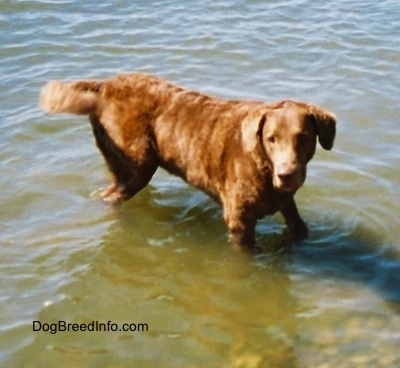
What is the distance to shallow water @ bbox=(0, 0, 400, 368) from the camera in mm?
4773

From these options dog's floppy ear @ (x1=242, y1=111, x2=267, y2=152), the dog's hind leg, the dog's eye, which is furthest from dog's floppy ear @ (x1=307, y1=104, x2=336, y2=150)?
the dog's hind leg

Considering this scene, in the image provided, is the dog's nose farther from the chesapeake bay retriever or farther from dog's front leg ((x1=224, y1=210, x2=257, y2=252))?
dog's front leg ((x1=224, y1=210, x2=257, y2=252))

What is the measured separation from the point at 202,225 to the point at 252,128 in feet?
4.17

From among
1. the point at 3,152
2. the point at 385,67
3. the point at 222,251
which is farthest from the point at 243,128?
the point at 385,67

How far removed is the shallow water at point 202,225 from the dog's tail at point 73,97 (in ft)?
2.90

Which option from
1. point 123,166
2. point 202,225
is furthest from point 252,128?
point 123,166

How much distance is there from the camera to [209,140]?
5543 millimetres

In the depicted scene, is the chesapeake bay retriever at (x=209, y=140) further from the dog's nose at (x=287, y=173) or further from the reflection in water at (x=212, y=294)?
the reflection in water at (x=212, y=294)

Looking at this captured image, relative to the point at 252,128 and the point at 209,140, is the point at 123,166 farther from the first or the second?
the point at 252,128

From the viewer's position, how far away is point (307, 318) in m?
4.96

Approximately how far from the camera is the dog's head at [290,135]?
4.79 m

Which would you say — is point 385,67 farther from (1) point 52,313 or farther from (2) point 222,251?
(1) point 52,313

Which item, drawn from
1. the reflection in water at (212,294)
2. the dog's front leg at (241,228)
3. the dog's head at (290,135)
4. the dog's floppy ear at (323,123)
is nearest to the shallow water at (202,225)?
the reflection in water at (212,294)

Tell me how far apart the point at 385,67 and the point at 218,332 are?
438 centimetres
